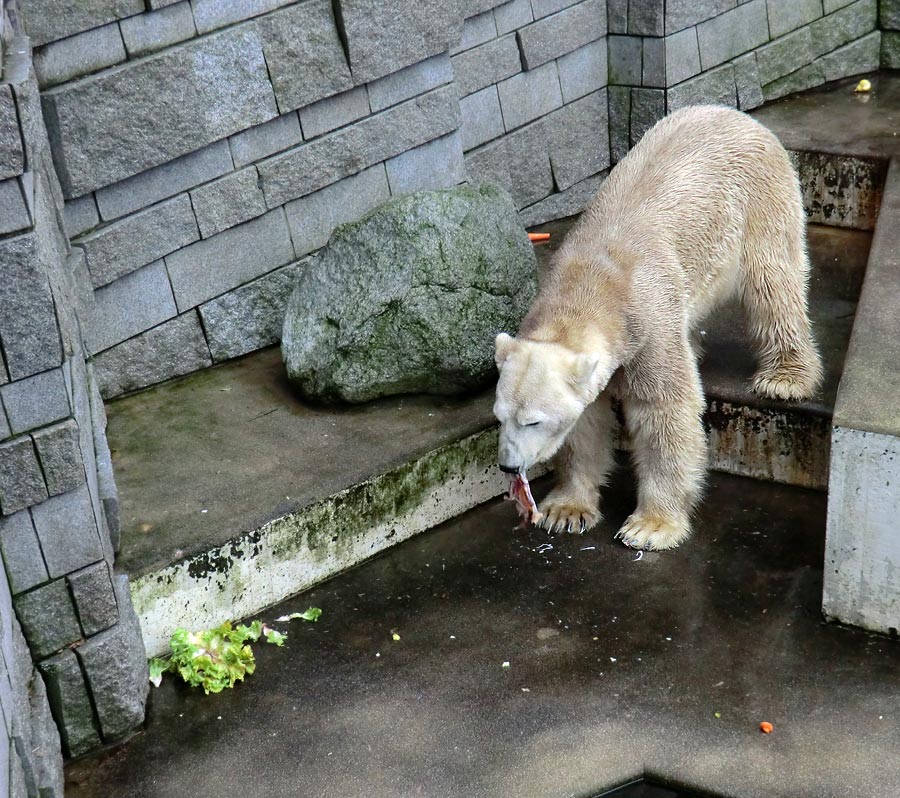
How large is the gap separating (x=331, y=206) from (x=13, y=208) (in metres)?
2.64

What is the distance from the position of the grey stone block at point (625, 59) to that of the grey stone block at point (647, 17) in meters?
0.06

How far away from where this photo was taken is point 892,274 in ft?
17.4

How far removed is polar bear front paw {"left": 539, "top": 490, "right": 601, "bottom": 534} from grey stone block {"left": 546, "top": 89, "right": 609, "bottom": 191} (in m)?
2.62

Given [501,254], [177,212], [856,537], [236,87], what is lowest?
[856,537]

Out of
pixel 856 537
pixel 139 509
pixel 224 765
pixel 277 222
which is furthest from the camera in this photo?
pixel 277 222

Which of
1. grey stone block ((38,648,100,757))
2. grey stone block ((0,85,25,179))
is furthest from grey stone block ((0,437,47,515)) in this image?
grey stone block ((0,85,25,179))

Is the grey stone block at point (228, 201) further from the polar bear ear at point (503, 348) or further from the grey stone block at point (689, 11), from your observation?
the grey stone block at point (689, 11)

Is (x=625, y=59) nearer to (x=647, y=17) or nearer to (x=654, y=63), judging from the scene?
(x=654, y=63)

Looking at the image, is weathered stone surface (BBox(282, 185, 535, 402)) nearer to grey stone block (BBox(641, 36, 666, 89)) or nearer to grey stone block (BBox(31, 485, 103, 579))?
grey stone block (BBox(31, 485, 103, 579))

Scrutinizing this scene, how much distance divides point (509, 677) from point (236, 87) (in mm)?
2694

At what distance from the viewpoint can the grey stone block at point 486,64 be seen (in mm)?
6457

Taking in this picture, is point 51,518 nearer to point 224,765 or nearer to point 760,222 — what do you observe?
point 224,765

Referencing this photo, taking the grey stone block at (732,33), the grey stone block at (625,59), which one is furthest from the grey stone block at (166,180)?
the grey stone block at (732,33)

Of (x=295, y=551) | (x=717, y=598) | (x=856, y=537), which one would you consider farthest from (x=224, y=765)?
(x=856, y=537)
